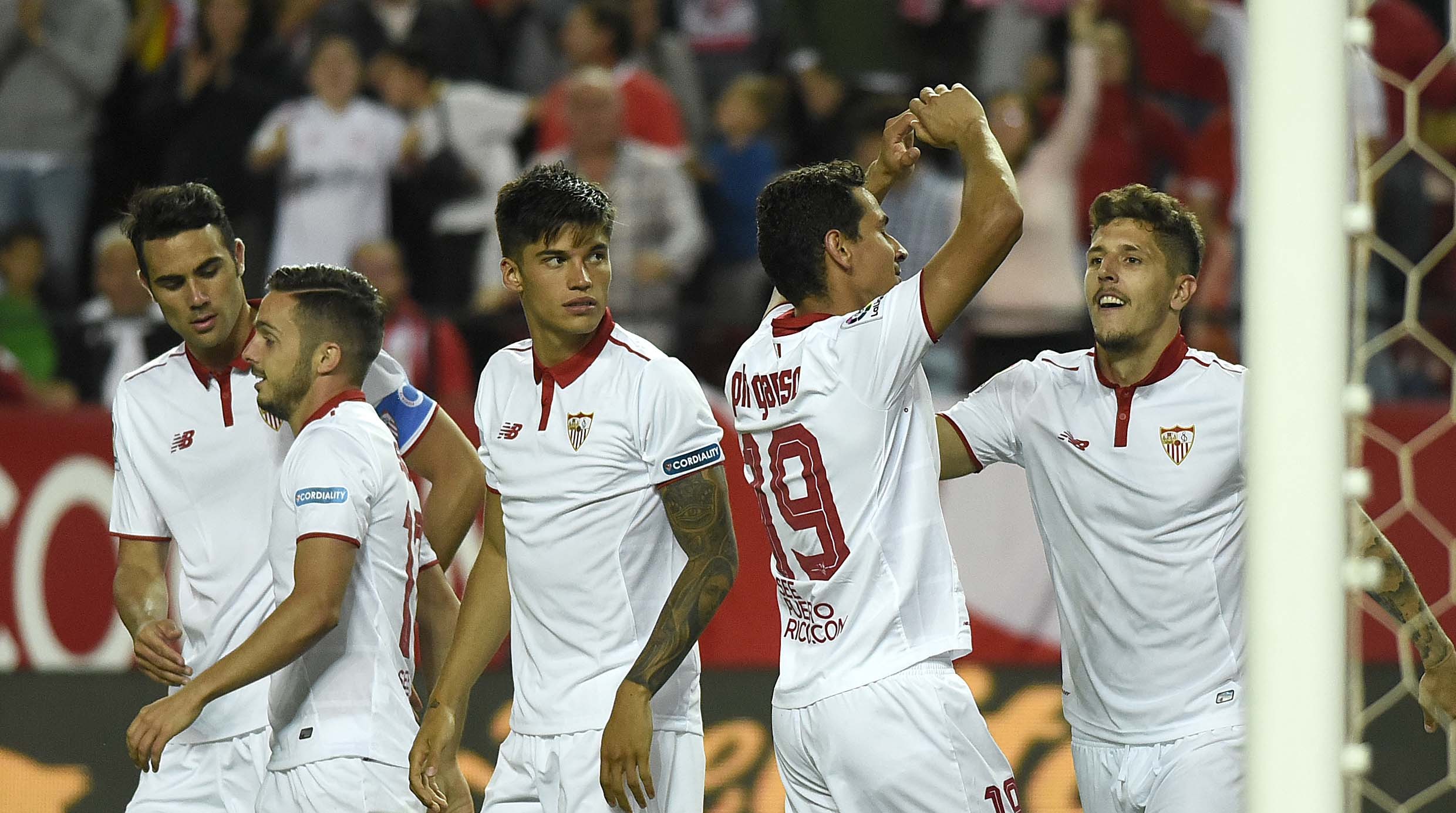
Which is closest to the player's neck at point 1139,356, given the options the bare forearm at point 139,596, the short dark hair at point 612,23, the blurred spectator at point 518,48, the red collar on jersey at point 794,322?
the red collar on jersey at point 794,322

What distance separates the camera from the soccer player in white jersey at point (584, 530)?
4.06m

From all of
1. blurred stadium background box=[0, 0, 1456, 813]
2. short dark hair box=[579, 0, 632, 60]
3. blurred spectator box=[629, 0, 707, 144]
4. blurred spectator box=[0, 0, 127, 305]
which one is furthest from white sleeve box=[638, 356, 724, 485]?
blurred spectator box=[0, 0, 127, 305]

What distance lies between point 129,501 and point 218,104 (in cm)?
499

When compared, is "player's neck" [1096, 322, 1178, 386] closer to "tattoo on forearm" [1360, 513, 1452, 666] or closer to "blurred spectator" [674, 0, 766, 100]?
"tattoo on forearm" [1360, 513, 1452, 666]

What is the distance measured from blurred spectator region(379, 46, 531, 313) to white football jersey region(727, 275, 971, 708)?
5.04 metres

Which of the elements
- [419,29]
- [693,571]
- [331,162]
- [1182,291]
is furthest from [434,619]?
[419,29]

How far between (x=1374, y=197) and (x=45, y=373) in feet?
21.1

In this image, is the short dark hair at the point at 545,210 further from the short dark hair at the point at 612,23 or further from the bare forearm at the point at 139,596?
the short dark hair at the point at 612,23

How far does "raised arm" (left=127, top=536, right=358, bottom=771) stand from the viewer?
3.86m

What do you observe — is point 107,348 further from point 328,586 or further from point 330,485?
point 328,586

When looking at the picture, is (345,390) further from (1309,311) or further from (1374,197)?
(1374,197)

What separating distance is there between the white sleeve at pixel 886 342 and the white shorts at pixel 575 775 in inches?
38.4

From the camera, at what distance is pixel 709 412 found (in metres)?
4.23

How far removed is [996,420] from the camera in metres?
4.45
